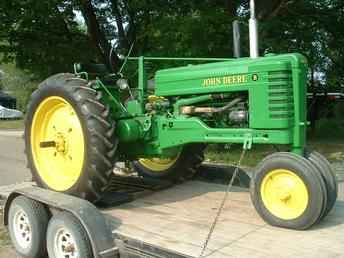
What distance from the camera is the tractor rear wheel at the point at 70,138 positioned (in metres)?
4.79

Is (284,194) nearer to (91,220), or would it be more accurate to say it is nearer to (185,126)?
(185,126)

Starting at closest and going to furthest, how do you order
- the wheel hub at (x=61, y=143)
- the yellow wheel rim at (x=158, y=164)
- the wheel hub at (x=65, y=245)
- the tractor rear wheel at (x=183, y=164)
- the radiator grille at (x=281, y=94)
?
1. the wheel hub at (x=65, y=245)
2. the radiator grille at (x=281, y=94)
3. the wheel hub at (x=61, y=143)
4. the tractor rear wheel at (x=183, y=164)
5. the yellow wheel rim at (x=158, y=164)

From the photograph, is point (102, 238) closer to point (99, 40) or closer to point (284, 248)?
point (284, 248)

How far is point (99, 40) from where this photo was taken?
14.4 metres

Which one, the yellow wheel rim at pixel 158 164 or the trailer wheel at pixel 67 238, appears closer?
the trailer wheel at pixel 67 238

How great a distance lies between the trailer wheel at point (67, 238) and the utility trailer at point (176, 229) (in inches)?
0.4

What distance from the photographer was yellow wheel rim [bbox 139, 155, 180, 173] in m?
6.14

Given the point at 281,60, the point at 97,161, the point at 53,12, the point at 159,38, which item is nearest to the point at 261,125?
the point at 281,60

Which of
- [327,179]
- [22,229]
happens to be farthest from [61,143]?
[327,179]

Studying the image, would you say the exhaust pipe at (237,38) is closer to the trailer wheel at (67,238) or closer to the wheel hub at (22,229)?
the trailer wheel at (67,238)

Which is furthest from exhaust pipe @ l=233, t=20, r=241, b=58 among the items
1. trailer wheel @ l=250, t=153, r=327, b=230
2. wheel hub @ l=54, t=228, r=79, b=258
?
wheel hub @ l=54, t=228, r=79, b=258

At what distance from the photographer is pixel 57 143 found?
17.5ft

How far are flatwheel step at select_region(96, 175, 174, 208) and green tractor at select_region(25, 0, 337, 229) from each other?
184 millimetres

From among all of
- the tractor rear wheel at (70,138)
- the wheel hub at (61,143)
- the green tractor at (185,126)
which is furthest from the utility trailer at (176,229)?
the wheel hub at (61,143)
